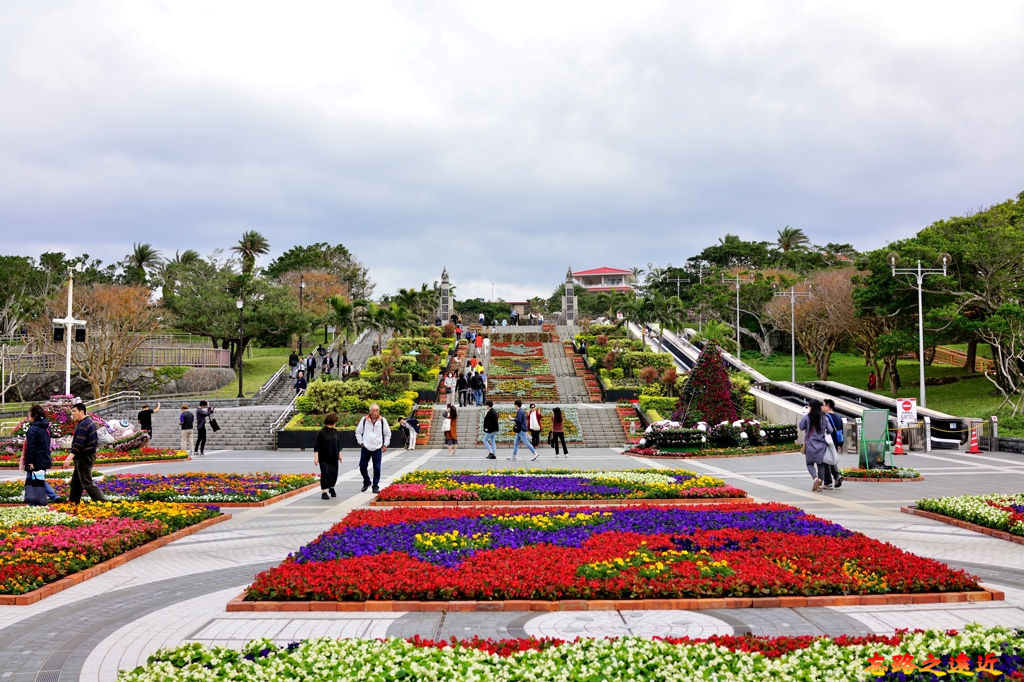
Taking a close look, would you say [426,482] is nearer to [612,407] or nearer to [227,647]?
[227,647]

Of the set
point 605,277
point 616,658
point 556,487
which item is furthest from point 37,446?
point 605,277

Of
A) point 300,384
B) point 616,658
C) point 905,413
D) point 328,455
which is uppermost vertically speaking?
point 300,384

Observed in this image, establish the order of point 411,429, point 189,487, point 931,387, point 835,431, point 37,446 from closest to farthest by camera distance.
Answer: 1. point 37,446
2. point 189,487
3. point 835,431
4. point 411,429
5. point 931,387

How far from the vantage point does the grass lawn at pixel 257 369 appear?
4323 centimetres

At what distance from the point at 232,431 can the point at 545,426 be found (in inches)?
453

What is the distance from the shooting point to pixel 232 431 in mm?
29000

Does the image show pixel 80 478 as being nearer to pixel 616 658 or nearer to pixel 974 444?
pixel 616 658

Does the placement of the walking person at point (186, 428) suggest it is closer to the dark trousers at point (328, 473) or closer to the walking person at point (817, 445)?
the dark trousers at point (328, 473)

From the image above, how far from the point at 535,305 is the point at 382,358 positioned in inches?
2185

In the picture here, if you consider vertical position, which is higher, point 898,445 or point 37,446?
point 37,446

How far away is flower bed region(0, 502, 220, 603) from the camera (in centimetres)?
713

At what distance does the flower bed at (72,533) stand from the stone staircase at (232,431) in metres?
17.2

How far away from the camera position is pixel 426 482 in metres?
14.3

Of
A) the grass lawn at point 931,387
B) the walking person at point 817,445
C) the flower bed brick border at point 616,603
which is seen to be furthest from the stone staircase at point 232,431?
the grass lawn at point 931,387
